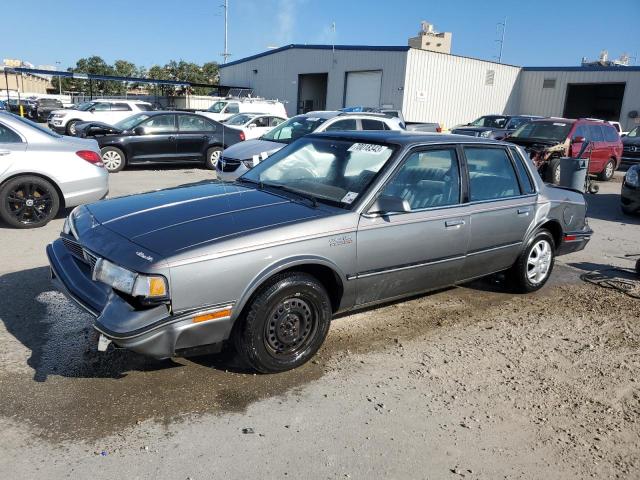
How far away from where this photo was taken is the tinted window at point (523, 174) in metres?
5.45

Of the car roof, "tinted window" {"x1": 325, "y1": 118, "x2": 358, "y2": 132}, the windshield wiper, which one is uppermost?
the car roof

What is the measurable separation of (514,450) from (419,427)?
547mm

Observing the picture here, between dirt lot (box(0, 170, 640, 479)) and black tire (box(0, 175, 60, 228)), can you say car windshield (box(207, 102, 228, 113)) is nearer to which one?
black tire (box(0, 175, 60, 228))

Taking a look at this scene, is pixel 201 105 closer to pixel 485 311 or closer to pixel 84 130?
pixel 84 130

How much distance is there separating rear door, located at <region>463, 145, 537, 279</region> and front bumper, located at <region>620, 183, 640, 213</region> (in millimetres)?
6276

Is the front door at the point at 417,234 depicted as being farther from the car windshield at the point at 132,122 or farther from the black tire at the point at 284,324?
the car windshield at the point at 132,122

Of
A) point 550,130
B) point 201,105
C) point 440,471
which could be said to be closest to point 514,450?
point 440,471

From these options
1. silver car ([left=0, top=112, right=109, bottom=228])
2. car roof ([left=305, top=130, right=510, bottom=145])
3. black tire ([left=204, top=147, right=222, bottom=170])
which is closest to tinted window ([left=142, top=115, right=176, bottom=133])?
black tire ([left=204, top=147, right=222, bottom=170])

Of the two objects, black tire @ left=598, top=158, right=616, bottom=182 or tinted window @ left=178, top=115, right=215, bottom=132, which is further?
black tire @ left=598, top=158, right=616, bottom=182

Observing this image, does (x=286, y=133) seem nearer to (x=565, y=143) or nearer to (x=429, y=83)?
(x=565, y=143)

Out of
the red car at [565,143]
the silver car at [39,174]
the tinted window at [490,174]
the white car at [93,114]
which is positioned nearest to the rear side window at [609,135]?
the red car at [565,143]

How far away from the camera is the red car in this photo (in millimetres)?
13453

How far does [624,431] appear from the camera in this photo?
11.1ft

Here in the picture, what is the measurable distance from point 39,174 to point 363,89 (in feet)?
84.5
